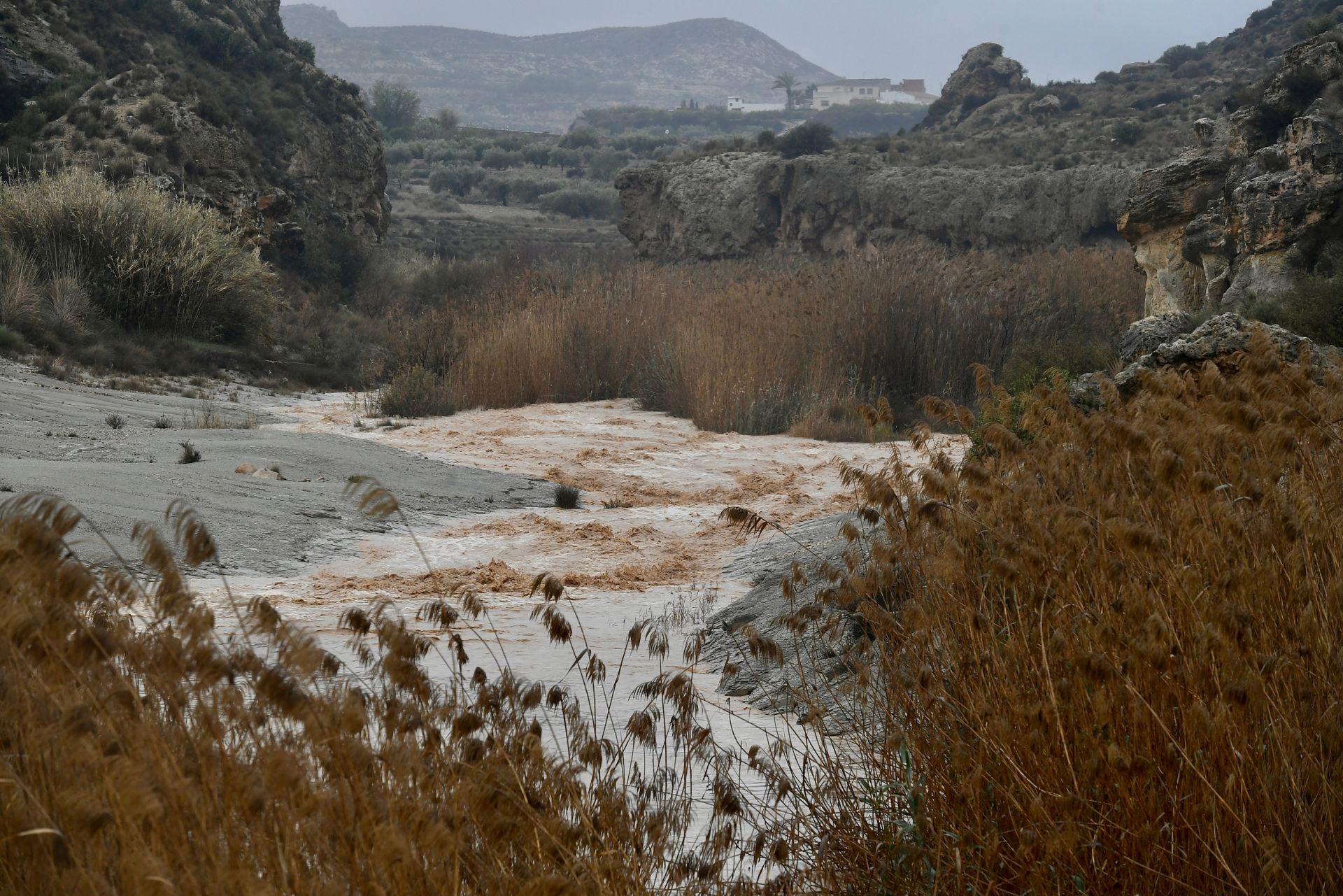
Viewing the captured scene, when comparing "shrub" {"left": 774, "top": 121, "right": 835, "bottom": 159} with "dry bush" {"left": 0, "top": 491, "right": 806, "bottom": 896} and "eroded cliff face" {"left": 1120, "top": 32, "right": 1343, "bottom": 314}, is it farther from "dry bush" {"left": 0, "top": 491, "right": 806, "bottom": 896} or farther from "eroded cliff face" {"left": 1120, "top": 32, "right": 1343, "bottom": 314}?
"dry bush" {"left": 0, "top": 491, "right": 806, "bottom": 896}

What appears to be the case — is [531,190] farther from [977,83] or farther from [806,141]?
[977,83]

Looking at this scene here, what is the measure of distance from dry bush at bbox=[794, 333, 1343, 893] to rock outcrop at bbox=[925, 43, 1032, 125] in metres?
46.0

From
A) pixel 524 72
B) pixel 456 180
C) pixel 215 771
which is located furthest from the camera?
pixel 524 72

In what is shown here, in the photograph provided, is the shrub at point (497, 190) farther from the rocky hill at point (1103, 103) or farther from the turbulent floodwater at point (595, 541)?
the turbulent floodwater at point (595, 541)

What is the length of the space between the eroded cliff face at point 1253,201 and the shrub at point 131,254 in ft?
43.9

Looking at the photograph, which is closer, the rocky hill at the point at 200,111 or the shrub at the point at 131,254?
the shrub at the point at 131,254

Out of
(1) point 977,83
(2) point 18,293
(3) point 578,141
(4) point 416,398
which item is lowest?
(4) point 416,398

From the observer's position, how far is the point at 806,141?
38.2 meters

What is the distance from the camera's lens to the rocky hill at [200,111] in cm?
2388

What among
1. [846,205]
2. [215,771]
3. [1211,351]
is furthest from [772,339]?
[846,205]

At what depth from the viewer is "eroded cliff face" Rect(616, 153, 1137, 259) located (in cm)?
2908

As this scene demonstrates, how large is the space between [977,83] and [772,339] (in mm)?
38760

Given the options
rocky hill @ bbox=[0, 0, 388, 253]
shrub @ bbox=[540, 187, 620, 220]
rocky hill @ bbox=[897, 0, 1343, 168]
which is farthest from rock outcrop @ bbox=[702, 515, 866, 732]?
shrub @ bbox=[540, 187, 620, 220]

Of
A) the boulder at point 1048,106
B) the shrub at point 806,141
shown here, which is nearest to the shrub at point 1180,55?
the boulder at point 1048,106
